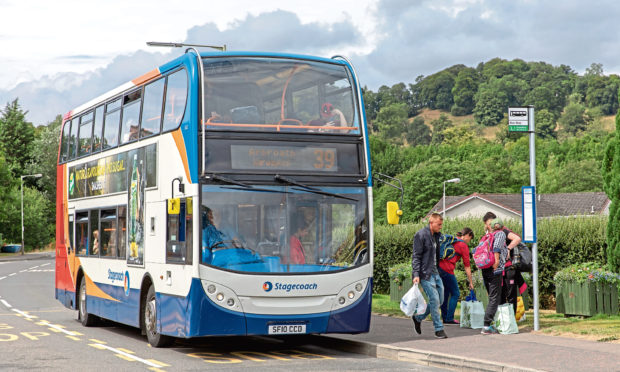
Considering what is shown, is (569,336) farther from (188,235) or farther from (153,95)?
(153,95)

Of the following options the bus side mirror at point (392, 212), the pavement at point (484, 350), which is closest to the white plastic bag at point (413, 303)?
the pavement at point (484, 350)

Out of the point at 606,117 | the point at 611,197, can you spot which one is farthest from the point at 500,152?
the point at 611,197

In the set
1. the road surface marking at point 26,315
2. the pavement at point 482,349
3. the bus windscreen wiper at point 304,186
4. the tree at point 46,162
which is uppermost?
the tree at point 46,162

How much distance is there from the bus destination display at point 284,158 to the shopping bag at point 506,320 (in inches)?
144

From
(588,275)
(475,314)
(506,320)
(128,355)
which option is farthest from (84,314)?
(588,275)

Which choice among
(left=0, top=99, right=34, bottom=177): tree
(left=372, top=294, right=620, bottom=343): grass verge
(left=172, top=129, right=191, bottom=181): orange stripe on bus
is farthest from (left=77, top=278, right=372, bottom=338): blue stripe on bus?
(left=0, top=99, right=34, bottom=177): tree

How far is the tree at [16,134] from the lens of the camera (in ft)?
398

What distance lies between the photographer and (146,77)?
49.7 feet

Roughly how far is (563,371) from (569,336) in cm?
379

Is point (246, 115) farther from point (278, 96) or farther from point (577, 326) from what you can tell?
point (577, 326)

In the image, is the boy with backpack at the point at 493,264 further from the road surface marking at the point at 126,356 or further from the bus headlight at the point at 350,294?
the road surface marking at the point at 126,356

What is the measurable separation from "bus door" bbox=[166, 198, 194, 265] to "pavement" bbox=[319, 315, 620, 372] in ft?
9.56

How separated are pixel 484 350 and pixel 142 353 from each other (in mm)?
4959

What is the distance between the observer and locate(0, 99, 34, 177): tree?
398ft
